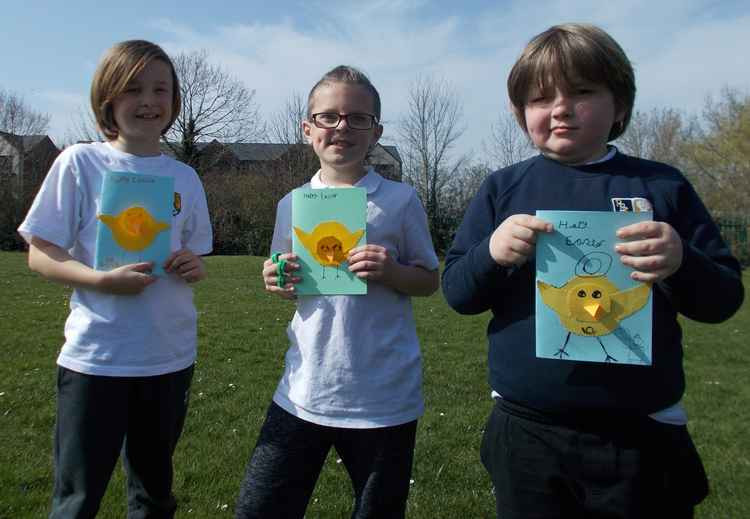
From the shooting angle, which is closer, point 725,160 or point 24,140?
point 725,160

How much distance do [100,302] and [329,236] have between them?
0.83 metres

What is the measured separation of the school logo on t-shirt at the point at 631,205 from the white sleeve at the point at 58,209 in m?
1.75

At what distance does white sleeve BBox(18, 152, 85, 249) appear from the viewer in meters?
2.06

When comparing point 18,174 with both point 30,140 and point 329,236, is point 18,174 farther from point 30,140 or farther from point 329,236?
point 329,236

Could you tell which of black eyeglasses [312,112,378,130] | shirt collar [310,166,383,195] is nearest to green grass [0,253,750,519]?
shirt collar [310,166,383,195]

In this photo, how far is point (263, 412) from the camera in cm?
473

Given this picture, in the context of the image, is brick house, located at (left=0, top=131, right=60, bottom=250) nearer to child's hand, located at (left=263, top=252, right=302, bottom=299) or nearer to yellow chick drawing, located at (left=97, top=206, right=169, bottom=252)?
yellow chick drawing, located at (left=97, top=206, right=169, bottom=252)

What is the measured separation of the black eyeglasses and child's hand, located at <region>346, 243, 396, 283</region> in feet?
1.45

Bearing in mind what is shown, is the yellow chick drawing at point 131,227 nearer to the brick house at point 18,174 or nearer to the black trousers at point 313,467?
the black trousers at point 313,467

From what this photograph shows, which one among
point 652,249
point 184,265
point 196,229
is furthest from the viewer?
point 196,229

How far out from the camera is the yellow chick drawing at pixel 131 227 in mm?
2105

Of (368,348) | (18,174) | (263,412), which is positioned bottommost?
(263,412)

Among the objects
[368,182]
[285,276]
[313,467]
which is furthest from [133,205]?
[313,467]

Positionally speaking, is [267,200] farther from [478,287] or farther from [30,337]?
[478,287]
